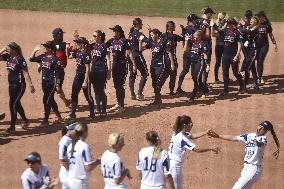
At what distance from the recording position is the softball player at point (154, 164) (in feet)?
24.5

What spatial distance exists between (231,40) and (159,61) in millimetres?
1651

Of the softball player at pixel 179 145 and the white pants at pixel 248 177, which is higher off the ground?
the softball player at pixel 179 145

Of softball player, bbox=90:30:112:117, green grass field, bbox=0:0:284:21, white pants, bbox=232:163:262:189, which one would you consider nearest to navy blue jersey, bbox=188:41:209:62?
softball player, bbox=90:30:112:117

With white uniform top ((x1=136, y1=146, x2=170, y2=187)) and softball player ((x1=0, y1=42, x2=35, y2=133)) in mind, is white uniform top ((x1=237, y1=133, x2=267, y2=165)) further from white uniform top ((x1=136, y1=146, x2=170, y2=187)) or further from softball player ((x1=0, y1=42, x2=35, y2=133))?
softball player ((x1=0, y1=42, x2=35, y2=133))

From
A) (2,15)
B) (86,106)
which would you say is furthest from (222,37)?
(2,15)

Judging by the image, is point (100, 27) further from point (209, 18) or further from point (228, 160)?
point (228, 160)

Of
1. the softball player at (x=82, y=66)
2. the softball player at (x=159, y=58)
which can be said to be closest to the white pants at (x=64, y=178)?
the softball player at (x=82, y=66)

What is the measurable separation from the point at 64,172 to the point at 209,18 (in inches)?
287

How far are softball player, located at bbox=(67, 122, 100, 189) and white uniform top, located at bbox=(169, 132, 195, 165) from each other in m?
1.29

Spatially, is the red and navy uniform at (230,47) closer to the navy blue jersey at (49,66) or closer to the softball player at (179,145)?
the navy blue jersey at (49,66)

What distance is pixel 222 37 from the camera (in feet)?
46.4

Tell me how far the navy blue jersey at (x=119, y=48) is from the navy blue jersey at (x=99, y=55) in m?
0.32

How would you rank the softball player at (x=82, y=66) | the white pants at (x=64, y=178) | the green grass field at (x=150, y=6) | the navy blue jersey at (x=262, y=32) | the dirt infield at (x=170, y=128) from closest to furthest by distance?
the white pants at (x=64, y=178) < the dirt infield at (x=170, y=128) < the softball player at (x=82, y=66) < the navy blue jersey at (x=262, y=32) < the green grass field at (x=150, y=6)

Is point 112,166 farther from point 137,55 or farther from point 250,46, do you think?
point 250,46
